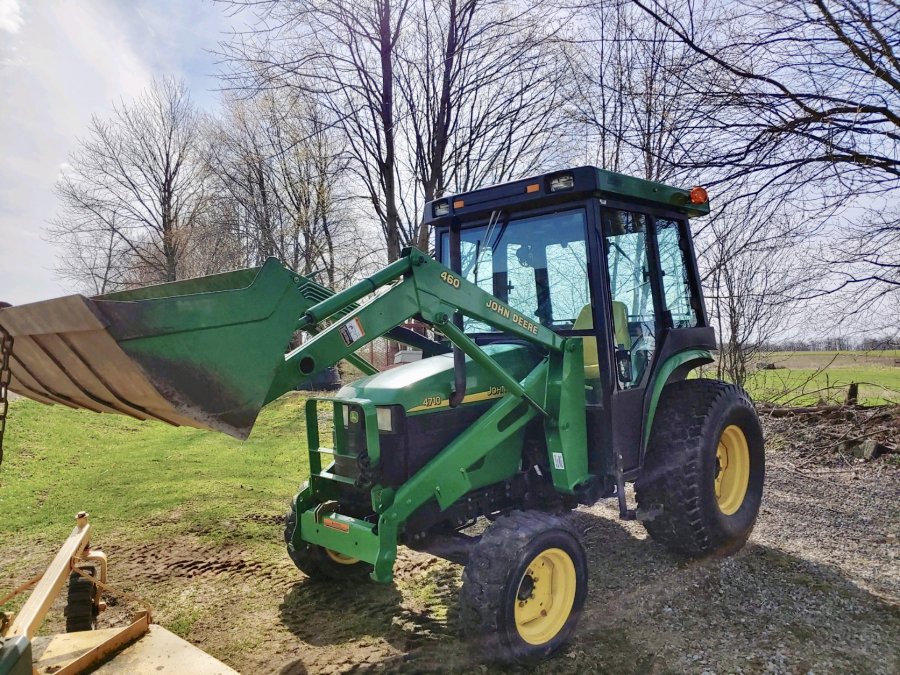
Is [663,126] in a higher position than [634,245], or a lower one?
higher

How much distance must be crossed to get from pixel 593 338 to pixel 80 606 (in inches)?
125

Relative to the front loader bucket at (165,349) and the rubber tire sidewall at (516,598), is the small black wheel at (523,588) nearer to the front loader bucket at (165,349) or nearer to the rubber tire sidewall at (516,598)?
the rubber tire sidewall at (516,598)

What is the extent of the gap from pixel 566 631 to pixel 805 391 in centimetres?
793

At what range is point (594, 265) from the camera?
379 centimetres

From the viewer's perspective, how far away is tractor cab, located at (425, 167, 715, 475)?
150 inches

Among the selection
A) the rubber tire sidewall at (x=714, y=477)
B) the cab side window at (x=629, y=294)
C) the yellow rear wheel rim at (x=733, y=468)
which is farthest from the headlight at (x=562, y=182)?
the yellow rear wheel rim at (x=733, y=468)

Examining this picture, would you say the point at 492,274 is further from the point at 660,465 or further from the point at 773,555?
the point at 773,555

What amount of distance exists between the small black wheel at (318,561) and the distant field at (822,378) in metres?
6.80

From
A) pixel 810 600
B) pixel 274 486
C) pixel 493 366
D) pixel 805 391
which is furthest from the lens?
pixel 805 391

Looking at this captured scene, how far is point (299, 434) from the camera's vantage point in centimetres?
1020

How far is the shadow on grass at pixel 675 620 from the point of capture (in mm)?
3088

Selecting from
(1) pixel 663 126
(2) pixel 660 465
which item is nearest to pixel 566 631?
(2) pixel 660 465

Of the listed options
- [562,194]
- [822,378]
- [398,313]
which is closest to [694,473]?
[562,194]

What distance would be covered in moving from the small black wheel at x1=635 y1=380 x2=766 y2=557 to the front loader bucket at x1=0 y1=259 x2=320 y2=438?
8.83 ft
